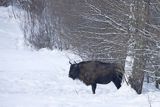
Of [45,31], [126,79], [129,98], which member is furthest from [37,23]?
[129,98]

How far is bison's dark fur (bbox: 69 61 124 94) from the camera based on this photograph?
12.4m

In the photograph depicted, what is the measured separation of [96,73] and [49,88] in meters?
1.44

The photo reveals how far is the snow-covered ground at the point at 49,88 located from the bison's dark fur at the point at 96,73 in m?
0.26

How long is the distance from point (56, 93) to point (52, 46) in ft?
28.9

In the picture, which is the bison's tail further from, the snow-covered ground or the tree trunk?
the tree trunk

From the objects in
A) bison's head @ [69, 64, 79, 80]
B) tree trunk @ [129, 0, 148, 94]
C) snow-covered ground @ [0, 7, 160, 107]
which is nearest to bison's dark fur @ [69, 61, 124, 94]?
bison's head @ [69, 64, 79, 80]

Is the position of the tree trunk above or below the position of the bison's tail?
above

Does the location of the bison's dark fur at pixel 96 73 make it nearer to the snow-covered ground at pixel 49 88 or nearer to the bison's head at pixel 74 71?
the bison's head at pixel 74 71

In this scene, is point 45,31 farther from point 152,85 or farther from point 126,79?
point 126,79

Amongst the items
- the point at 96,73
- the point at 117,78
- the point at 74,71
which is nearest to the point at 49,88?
the point at 74,71

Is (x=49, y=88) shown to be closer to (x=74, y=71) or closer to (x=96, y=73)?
(x=74, y=71)

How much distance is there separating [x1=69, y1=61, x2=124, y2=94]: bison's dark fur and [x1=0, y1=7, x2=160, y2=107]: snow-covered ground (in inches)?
10.1

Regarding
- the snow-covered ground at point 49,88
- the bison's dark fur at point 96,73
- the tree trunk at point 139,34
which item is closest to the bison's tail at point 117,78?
the bison's dark fur at point 96,73

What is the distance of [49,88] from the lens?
472 inches
